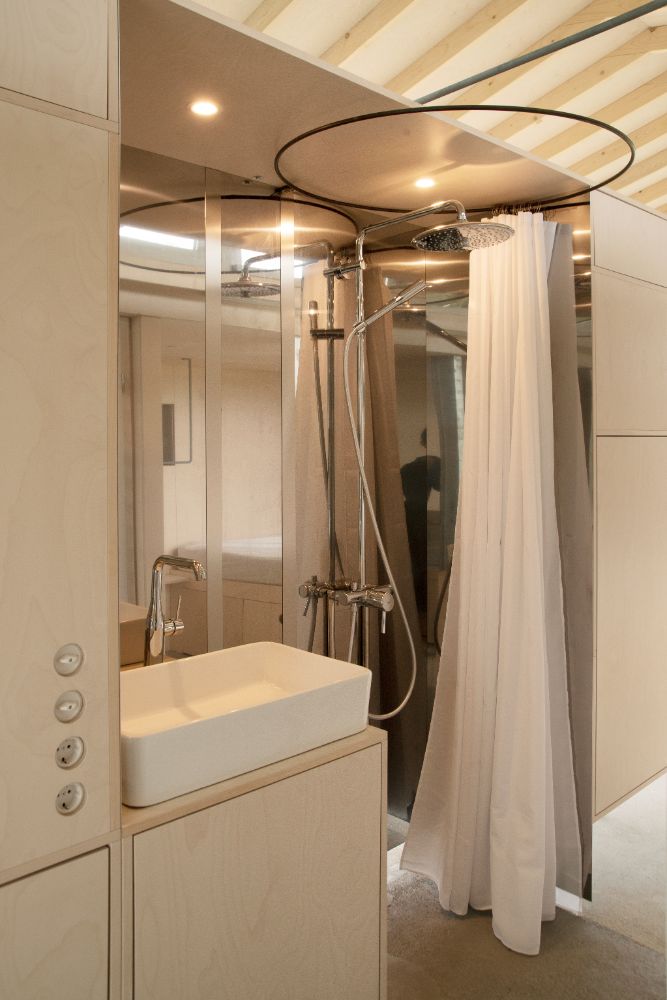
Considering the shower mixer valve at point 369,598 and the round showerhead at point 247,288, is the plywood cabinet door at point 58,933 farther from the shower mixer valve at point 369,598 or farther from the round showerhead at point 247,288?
the round showerhead at point 247,288

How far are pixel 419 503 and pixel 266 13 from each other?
1597mm

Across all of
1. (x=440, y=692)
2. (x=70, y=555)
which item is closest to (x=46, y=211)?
(x=70, y=555)

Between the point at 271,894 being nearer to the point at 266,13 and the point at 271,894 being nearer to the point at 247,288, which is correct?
the point at 247,288

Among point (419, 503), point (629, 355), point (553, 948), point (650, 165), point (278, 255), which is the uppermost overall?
point (650, 165)

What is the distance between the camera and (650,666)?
2771mm

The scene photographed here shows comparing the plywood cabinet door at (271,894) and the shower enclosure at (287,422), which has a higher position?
the shower enclosure at (287,422)

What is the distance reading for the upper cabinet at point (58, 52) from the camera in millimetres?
1144

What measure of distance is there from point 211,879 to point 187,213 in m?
1.63

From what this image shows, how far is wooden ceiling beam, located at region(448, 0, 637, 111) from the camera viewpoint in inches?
97.0

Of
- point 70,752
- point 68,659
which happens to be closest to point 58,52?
point 68,659

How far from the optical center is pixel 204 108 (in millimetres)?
1763

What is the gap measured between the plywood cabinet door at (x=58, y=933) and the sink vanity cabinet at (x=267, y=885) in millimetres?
47

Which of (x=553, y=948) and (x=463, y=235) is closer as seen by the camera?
(x=463, y=235)

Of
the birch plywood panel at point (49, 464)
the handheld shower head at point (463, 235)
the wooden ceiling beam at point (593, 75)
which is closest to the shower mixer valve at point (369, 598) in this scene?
the handheld shower head at point (463, 235)
